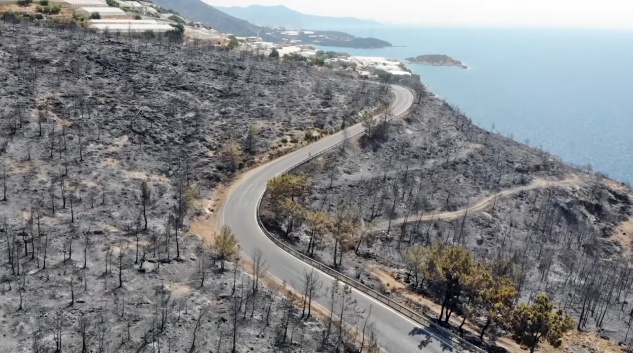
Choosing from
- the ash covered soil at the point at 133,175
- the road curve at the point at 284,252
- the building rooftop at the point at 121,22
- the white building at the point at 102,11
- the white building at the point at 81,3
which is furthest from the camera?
the white building at the point at 81,3

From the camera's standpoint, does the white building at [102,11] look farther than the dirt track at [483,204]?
Yes

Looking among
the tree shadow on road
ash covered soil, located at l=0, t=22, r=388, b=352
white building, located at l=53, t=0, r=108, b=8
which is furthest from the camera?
white building, located at l=53, t=0, r=108, b=8

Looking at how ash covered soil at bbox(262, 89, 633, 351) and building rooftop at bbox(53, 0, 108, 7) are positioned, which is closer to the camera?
ash covered soil at bbox(262, 89, 633, 351)

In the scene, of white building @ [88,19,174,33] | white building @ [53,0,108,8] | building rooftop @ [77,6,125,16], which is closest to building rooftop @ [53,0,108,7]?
white building @ [53,0,108,8]

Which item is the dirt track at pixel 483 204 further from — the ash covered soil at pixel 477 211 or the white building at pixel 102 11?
the white building at pixel 102 11

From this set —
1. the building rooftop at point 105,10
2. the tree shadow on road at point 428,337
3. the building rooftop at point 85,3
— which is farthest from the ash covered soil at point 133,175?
the building rooftop at point 85,3

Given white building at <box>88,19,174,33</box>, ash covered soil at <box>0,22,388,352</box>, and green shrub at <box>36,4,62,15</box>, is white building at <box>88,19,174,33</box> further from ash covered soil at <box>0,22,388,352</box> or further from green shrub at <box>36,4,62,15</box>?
ash covered soil at <box>0,22,388,352</box>

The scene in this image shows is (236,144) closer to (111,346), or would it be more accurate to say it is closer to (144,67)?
(144,67)
